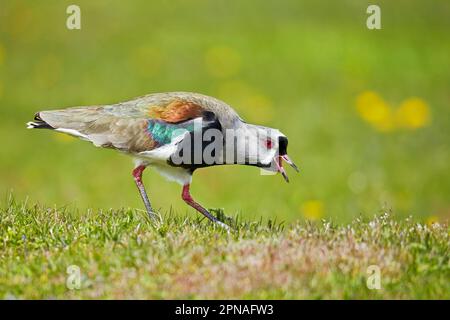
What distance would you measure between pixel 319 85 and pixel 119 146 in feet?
43.2

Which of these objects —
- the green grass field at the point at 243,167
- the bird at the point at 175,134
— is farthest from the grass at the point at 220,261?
the bird at the point at 175,134

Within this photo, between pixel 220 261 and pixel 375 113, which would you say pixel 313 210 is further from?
pixel 220 261

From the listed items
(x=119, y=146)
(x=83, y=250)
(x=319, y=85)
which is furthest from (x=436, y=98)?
(x=83, y=250)

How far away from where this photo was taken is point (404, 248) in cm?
744

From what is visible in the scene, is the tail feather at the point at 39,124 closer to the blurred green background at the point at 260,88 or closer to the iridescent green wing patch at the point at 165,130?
the iridescent green wing patch at the point at 165,130

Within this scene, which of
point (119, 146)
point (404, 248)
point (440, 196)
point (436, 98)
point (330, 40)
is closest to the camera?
point (404, 248)

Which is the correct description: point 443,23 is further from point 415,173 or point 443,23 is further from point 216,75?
point 415,173

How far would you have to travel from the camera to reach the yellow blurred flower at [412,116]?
1894 centimetres

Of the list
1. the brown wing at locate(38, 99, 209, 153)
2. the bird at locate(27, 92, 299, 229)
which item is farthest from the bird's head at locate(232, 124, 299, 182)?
the brown wing at locate(38, 99, 209, 153)

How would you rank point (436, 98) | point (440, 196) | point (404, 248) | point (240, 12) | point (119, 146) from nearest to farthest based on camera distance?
point (404, 248) → point (119, 146) → point (440, 196) → point (436, 98) → point (240, 12)

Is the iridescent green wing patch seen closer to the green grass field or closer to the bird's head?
the bird's head

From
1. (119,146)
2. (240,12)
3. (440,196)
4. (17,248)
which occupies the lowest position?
(440,196)

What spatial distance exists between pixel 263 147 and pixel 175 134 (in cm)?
103

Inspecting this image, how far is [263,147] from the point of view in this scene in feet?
31.5
